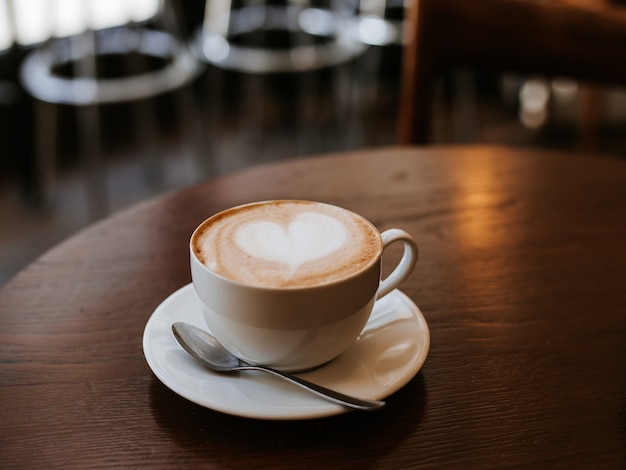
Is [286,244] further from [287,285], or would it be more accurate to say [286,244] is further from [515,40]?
[515,40]

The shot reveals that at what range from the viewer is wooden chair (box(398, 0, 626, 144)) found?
3.80ft

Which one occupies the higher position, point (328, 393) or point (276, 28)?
point (328, 393)

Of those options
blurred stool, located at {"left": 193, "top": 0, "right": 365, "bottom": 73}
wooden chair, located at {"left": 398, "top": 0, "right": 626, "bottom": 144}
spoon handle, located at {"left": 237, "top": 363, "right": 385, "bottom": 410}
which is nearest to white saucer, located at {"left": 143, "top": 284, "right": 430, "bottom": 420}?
spoon handle, located at {"left": 237, "top": 363, "right": 385, "bottom": 410}

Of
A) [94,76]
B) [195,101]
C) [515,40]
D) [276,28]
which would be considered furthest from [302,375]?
[195,101]

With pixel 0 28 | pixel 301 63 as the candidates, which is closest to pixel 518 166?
pixel 301 63

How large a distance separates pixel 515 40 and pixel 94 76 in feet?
3.83

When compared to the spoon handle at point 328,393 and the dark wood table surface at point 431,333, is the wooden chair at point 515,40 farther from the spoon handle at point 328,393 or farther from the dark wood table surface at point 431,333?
the spoon handle at point 328,393

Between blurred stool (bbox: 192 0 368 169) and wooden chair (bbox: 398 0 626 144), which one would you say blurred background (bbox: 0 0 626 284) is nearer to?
blurred stool (bbox: 192 0 368 169)

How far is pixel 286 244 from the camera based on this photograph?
54 centimetres

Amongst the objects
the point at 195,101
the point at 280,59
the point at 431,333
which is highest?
the point at 431,333

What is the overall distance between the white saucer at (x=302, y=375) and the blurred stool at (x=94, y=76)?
50.3 inches

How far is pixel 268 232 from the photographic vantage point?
0.55 m

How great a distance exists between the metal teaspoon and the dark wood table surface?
0.02 m

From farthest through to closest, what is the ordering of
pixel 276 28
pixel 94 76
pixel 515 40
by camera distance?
pixel 276 28
pixel 94 76
pixel 515 40
